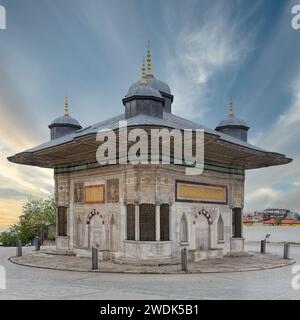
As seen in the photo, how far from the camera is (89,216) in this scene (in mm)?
19156

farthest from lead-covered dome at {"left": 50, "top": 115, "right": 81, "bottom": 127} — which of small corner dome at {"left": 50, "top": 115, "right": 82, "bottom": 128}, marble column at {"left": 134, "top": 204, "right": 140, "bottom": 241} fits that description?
marble column at {"left": 134, "top": 204, "right": 140, "bottom": 241}

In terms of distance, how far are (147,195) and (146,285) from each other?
5.48 meters

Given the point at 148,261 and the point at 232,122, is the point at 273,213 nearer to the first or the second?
the point at 232,122

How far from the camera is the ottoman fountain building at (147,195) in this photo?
54.0 ft

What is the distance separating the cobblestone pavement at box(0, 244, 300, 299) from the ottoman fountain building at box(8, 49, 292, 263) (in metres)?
3.46

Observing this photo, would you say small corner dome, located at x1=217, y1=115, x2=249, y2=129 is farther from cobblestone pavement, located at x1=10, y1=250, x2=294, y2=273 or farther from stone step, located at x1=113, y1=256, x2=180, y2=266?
stone step, located at x1=113, y1=256, x2=180, y2=266

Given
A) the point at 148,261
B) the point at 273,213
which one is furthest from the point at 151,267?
the point at 273,213

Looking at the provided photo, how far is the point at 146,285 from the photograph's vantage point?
11.4m

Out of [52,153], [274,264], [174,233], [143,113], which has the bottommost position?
[274,264]

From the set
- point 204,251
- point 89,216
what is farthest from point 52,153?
point 204,251

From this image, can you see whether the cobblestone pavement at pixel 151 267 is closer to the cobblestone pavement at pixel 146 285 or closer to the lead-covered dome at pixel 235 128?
the cobblestone pavement at pixel 146 285

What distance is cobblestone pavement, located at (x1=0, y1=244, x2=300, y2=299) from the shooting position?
9758 millimetres
